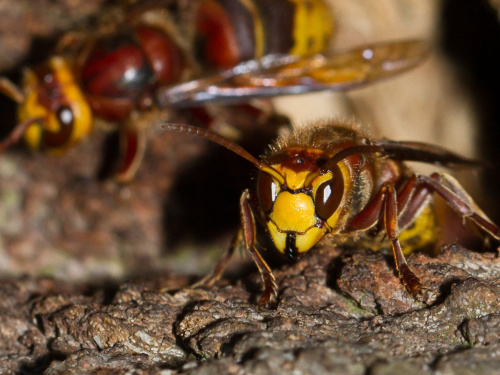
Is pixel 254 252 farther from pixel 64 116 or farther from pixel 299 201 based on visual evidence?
pixel 64 116

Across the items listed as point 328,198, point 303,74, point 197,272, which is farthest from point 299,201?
point 303,74

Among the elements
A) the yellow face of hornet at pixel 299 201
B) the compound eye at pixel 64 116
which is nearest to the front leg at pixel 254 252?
the yellow face of hornet at pixel 299 201

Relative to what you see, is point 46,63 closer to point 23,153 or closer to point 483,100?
point 23,153

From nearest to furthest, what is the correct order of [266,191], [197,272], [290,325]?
[290,325], [266,191], [197,272]

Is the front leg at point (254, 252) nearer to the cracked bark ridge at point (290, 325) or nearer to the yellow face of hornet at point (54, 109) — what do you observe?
the cracked bark ridge at point (290, 325)

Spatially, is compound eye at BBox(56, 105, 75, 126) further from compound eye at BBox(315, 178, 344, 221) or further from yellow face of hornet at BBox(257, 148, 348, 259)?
compound eye at BBox(315, 178, 344, 221)
